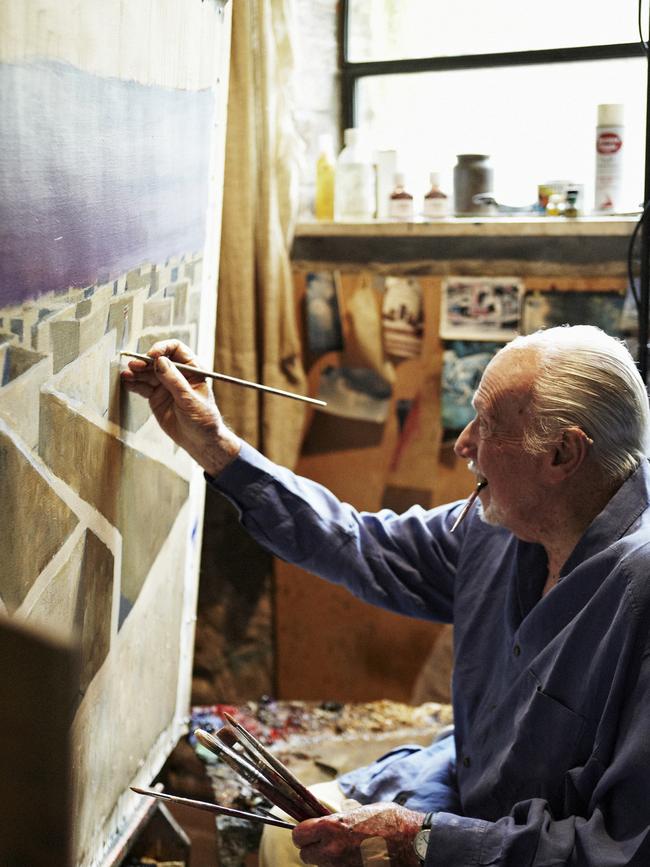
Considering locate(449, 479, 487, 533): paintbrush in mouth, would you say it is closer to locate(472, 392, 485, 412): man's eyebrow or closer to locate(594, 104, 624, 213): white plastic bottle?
locate(472, 392, 485, 412): man's eyebrow

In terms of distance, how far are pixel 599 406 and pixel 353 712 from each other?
1536 mm

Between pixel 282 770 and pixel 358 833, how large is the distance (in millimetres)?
134

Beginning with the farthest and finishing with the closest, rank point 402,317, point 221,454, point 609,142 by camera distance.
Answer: point 402,317 < point 609,142 < point 221,454

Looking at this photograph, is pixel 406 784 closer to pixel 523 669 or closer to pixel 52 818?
pixel 523 669

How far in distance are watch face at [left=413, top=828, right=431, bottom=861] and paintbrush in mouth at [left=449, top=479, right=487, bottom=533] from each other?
0.48 metres

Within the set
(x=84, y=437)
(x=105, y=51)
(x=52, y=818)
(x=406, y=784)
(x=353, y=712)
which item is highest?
(x=105, y=51)

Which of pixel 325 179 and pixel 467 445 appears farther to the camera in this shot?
pixel 325 179

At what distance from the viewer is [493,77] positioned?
113 inches

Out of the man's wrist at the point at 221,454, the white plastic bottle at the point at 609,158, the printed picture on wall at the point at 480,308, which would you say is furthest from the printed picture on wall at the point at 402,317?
the man's wrist at the point at 221,454

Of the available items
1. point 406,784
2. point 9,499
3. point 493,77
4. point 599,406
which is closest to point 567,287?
point 493,77

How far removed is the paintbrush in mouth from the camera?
168 centimetres

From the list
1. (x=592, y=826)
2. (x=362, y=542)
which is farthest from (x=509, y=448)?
(x=592, y=826)

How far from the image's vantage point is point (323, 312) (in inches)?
112

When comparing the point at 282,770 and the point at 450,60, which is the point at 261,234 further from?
the point at 282,770
